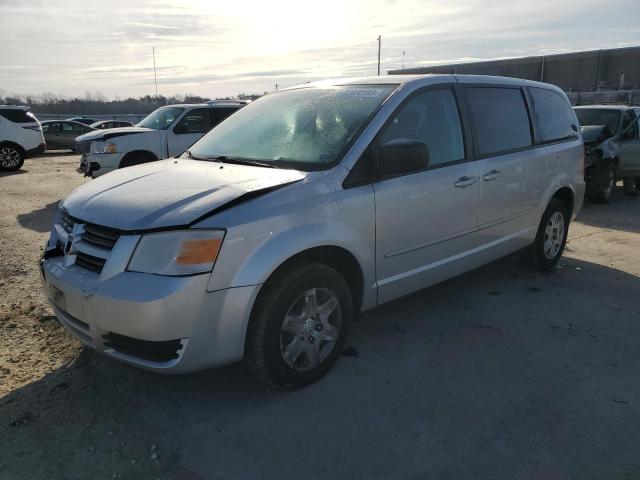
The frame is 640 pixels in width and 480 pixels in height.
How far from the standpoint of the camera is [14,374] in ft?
11.1

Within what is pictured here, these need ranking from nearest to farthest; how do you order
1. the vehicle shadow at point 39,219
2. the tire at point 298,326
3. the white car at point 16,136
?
the tire at point 298,326, the vehicle shadow at point 39,219, the white car at point 16,136

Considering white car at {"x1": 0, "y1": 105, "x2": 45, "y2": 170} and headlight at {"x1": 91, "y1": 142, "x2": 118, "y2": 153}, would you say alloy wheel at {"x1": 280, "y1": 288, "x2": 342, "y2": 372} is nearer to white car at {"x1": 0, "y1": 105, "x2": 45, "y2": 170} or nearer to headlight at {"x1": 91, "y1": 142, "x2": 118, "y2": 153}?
headlight at {"x1": 91, "y1": 142, "x2": 118, "y2": 153}

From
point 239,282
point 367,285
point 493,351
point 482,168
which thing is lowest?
point 493,351

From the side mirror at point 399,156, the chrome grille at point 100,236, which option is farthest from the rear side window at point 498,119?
the chrome grille at point 100,236

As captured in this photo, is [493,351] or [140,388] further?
[493,351]

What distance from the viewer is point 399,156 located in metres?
3.36

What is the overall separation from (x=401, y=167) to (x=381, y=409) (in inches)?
59.6

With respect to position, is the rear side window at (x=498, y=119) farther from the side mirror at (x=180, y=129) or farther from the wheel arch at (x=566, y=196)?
the side mirror at (x=180, y=129)

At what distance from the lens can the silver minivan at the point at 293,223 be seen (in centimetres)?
271

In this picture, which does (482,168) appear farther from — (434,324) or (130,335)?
(130,335)

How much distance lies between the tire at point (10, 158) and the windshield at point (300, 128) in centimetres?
1331

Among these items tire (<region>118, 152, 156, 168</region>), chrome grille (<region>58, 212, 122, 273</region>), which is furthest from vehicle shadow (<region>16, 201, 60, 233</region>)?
chrome grille (<region>58, 212, 122, 273</region>)

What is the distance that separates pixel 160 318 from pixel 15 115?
1530 centimetres

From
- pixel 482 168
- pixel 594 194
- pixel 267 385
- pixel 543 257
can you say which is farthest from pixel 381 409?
pixel 594 194
